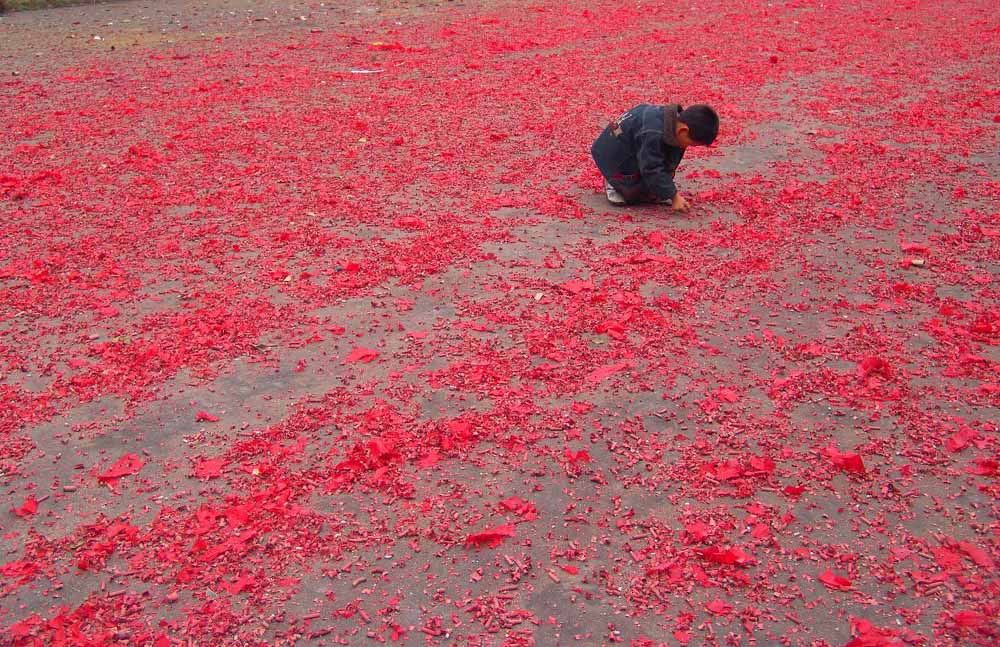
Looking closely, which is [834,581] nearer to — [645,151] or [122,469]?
[122,469]

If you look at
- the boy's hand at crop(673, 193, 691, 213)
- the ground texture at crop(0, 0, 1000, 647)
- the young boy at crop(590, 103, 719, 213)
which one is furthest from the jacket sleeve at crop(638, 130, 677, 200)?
the ground texture at crop(0, 0, 1000, 647)

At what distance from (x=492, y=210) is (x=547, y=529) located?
3151 mm

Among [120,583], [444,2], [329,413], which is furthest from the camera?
[444,2]

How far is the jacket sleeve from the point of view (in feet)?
17.9

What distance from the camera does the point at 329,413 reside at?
3539mm

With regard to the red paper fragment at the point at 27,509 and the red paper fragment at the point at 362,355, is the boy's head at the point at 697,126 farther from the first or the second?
the red paper fragment at the point at 27,509

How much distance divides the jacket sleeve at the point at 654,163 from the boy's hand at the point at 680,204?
0.10m

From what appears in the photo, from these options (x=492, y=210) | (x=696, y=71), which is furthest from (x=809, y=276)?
(x=696, y=71)

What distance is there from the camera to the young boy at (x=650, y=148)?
5.33m

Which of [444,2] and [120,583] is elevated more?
[444,2]

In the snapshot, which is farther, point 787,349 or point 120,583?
point 787,349

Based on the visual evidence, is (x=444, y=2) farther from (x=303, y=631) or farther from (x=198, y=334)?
(x=303, y=631)

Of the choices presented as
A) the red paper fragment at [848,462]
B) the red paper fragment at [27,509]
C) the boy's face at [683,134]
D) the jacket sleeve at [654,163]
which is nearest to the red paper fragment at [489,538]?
the red paper fragment at [848,462]

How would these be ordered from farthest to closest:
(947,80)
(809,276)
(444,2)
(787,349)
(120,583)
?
(444,2), (947,80), (809,276), (787,349), (120,583)
